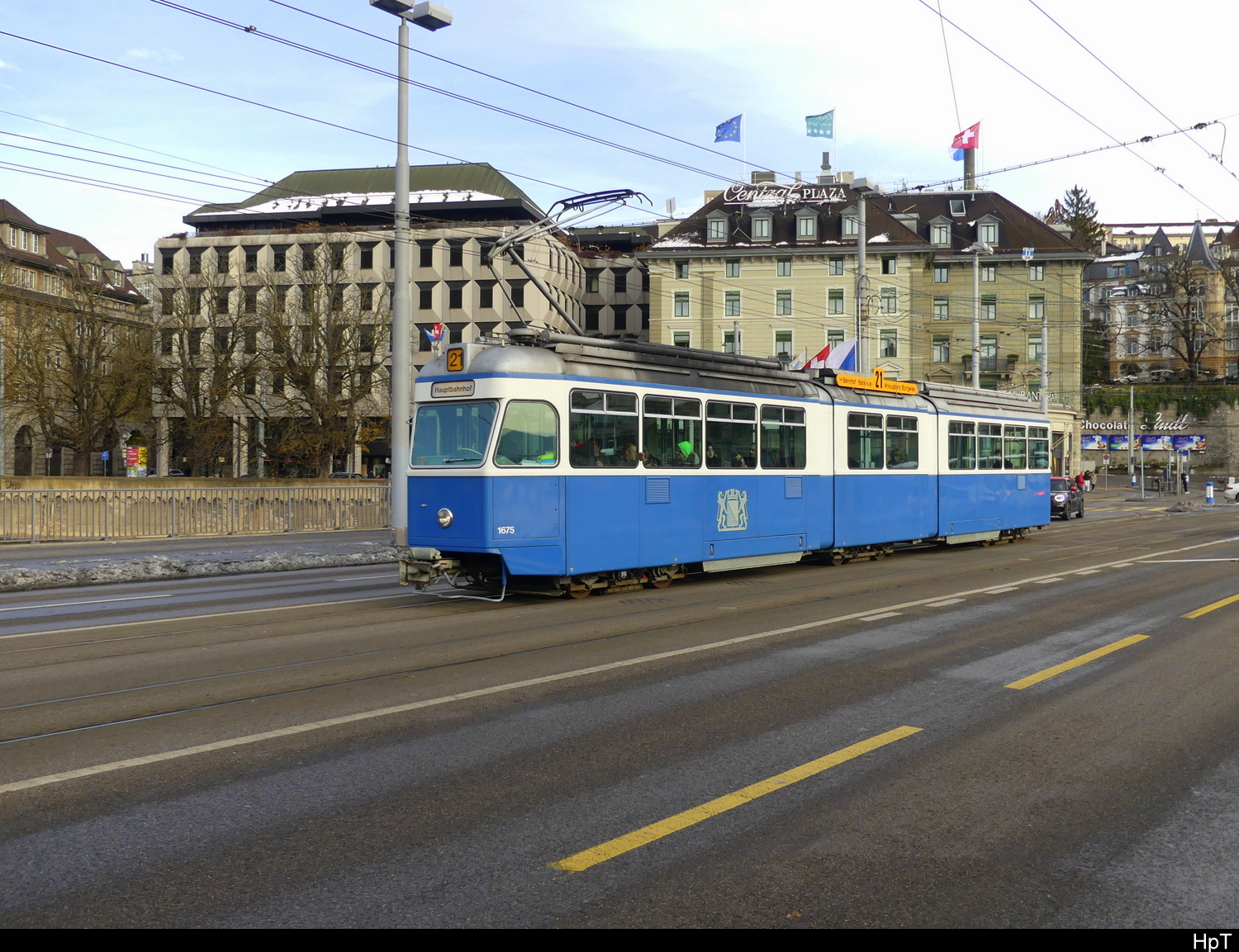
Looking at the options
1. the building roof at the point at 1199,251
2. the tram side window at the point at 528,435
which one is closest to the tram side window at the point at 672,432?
the tram side window at the point at 528,435

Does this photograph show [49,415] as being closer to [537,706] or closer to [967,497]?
[967,497]

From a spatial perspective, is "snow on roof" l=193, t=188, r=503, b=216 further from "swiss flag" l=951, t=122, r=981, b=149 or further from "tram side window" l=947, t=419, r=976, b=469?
"tram side window" l=947, t=419, r=976, b=469

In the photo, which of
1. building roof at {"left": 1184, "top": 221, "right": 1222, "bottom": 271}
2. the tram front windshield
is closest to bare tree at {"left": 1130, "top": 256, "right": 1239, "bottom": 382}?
building roof at {"left": 1184, "top": 221, "right": 1222, "bottom": 271}

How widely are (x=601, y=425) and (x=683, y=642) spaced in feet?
13.6

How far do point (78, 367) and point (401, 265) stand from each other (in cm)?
2866

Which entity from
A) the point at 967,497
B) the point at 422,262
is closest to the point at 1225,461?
the point at 422,262

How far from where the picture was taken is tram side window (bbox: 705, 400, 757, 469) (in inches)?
589

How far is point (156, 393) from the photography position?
52188 millimetres

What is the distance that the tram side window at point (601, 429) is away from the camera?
12.9 meters

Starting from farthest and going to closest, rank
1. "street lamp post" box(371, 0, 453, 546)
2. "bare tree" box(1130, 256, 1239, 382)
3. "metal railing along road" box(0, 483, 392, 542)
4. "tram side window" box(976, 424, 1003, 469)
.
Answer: "bare tree" box(1130, 256, 1239, 382) < "metal railing along road" box(0, 483, 392, 542) < "tram side window" box(976, 424, 1003, 469) < "street lamp post" box(371, 0, 453, 546)

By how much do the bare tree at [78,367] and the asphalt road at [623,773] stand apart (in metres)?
34.8

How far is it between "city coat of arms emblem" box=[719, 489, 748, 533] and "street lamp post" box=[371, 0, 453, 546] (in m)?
5.14

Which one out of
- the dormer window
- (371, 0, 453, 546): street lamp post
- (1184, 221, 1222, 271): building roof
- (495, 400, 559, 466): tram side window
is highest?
(1184, 221, 1222, 271): building roof

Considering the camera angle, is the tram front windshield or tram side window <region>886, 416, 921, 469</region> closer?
the tram front windshield
